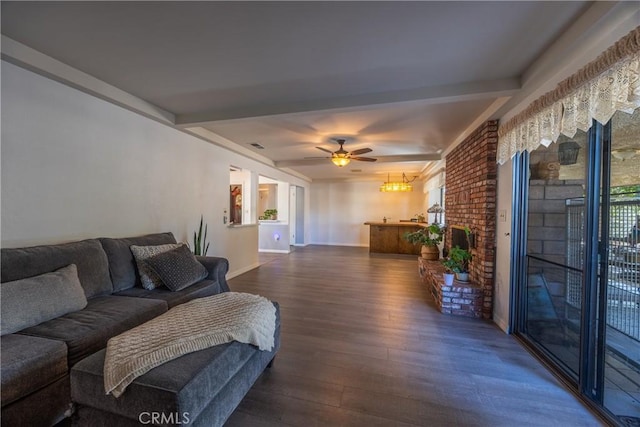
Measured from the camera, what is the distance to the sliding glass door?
1.54 m

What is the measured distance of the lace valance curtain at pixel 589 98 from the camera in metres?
1.32

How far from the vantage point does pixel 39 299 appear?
5.52 ft

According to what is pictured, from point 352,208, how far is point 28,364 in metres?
8.39

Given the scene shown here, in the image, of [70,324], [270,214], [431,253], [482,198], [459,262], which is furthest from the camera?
[270,214]

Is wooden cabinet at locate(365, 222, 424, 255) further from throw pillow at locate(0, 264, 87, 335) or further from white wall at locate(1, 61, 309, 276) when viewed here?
throw pillow at locate(0, 264, 87, 335)

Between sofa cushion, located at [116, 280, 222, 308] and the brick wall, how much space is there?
3111 mm

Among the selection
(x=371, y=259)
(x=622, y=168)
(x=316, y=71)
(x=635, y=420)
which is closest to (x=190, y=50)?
(x=316, y=71)

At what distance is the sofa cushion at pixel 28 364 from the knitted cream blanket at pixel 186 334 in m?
0.33

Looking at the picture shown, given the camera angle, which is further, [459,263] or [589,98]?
[459,263]

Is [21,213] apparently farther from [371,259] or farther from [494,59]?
[371,259]

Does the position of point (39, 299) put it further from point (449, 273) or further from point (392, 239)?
point (392, 239)

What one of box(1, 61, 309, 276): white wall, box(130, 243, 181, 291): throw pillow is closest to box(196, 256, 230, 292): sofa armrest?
box(130, 243, 181, 291): throw pillow

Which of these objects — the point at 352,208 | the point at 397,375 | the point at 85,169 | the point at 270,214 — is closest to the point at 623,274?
the point at 397,375

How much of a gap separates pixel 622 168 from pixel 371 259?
17.4ft
